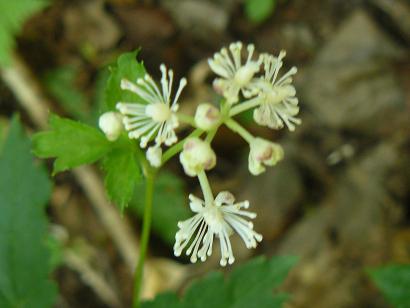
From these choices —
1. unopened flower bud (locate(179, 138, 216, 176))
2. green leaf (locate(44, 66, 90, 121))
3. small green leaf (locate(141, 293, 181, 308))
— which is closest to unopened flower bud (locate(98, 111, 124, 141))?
unopened flower bud (locate(179, 138, 216, 176))

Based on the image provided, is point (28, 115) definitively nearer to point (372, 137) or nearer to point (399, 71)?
point (372, 137)

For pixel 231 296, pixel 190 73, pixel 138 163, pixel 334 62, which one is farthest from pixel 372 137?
pixel 138 163

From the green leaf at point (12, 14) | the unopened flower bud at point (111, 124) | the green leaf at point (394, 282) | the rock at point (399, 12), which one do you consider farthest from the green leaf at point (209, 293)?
the rock at point (399, 12)

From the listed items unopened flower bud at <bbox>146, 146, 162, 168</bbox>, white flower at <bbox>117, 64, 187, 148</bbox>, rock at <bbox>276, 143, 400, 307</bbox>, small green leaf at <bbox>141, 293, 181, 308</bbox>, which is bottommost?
rock at <bbox>276, 143, 400, 307</bbox>

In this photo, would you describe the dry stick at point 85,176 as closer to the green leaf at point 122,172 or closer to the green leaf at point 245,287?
the green leaf at point 245,287

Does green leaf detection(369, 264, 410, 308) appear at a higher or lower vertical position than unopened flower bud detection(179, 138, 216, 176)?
lower

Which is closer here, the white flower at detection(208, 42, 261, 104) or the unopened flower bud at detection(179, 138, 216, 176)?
the unopened flower bud at detection(179, 138, 216, 176)

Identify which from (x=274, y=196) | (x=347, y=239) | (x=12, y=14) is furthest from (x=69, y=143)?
(x=12, y=14)

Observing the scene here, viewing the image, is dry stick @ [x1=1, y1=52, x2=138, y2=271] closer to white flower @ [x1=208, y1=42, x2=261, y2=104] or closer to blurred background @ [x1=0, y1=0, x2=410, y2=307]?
blurred background @ [x1=0, y1=0, x2=410, y2=307]
